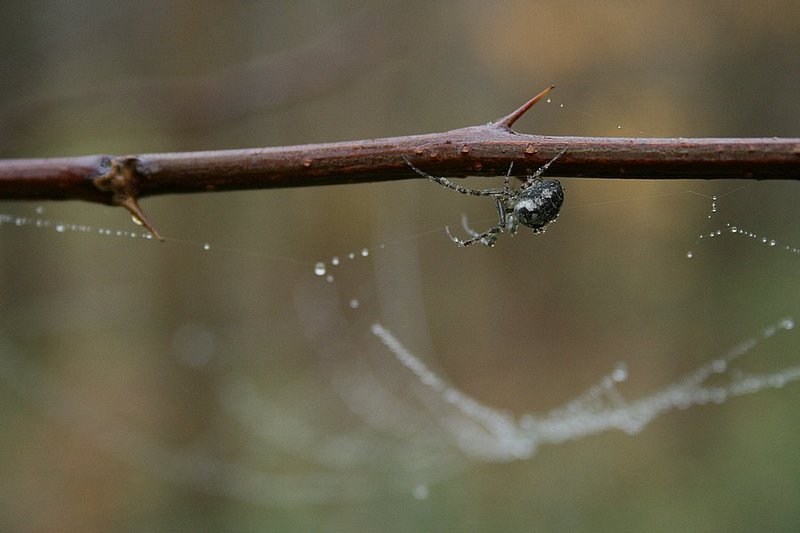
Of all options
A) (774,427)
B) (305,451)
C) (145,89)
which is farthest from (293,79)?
(774,427)

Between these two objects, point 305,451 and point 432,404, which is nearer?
point 432,404

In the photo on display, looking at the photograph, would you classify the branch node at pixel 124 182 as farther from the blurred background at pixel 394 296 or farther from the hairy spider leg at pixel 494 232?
the blurred background at pixel 394 296

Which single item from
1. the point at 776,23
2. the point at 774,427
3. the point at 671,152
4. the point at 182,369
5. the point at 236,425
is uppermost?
the point at 776,23

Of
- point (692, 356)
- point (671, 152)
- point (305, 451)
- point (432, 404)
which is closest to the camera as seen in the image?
point (671, 152)

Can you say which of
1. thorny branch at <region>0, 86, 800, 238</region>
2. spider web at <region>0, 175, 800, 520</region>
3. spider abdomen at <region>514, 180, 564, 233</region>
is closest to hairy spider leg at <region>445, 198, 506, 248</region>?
spider abdomen at <region>514, 180, 564, 233</region>

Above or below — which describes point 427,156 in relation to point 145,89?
below

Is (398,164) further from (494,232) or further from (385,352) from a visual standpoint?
(385,352)

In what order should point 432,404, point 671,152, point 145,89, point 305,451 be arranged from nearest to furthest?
point 671,152, point 145,89, point 432,404, point 305,451

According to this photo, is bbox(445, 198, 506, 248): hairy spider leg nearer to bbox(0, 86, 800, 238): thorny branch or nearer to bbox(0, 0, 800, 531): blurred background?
bbox(0, 86, 800, 238): thorny branch

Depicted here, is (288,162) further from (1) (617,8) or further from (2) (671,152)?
(1) (617,8)
